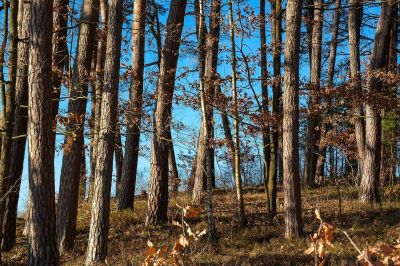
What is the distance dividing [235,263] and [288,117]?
4147 millimetres

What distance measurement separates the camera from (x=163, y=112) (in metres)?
14.3

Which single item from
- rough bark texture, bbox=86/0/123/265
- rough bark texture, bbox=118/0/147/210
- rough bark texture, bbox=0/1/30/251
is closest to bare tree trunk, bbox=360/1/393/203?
rough bark texture, bbox=118/0/147/210

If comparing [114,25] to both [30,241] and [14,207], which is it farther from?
[14,207]

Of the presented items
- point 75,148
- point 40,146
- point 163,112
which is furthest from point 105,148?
point 163,112

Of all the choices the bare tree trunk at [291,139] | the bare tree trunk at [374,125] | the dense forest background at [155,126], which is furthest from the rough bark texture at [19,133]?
the bare tree trunk at [374,125]

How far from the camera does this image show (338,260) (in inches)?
381

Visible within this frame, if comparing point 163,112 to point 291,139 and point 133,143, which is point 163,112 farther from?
point 291,139

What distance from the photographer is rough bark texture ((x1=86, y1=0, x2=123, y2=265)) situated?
11.2 m

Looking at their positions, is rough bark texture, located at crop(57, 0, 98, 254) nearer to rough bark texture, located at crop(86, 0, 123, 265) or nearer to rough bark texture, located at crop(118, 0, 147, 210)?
rough bark texture, located at crop(86, 0, 123, 265)

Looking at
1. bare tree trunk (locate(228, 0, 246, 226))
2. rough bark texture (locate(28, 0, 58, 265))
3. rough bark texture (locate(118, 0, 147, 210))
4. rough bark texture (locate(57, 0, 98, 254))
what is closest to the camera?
rough bark texture (locate(28, 0, 58, 265))

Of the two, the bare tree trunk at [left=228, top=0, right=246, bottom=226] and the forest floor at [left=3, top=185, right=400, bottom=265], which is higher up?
the bare tree trunk at [left=228, top=0, right=246, bottom=226]

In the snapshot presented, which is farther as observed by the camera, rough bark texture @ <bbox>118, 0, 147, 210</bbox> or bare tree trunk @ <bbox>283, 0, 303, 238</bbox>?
Result: rough bark texture @ <bbox>118, 0, 147, 210</bbox>

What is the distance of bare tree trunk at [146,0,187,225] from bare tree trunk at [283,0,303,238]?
3.35m

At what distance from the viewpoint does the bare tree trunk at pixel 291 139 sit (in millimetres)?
12391
